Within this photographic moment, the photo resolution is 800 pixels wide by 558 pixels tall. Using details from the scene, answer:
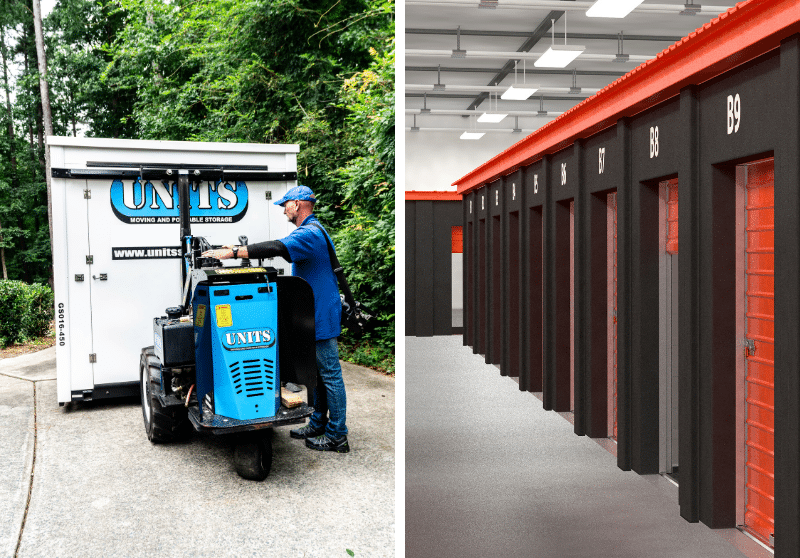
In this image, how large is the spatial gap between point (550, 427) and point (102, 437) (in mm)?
8150

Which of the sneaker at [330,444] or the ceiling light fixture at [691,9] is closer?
the sneaker at [330,444]

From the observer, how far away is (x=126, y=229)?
6.10m

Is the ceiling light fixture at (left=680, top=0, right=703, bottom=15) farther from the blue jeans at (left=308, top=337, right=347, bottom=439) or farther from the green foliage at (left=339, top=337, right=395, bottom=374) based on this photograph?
the blue jeans at (left=308, top=337, right=347, bottom=439)

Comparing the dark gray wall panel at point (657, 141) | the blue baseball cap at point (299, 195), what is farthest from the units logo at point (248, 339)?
the dark gray wall panel at point (657, 141)

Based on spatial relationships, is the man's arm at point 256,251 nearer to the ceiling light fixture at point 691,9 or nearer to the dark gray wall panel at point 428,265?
the ceiling light fixture at point 691,9

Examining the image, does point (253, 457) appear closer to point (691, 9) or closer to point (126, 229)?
point (126, 229)

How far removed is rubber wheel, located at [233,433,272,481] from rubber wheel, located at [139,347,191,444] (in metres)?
0.77

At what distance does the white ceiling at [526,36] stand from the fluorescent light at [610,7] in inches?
76.5

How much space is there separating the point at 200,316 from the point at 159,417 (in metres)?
1.18

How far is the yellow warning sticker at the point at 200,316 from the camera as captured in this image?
4.43m

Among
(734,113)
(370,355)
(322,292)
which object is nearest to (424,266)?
(370,355)

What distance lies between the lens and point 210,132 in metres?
12.1

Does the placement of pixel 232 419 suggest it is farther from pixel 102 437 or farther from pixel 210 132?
pixel 210 132

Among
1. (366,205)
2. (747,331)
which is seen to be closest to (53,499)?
(747,331)
